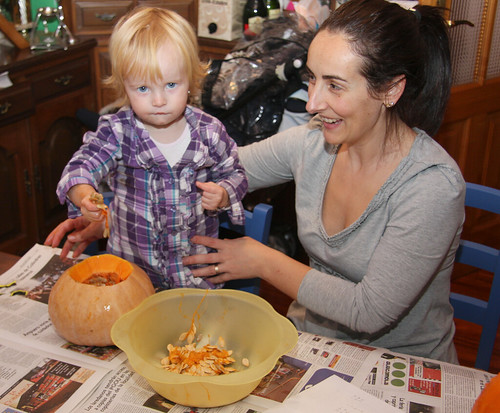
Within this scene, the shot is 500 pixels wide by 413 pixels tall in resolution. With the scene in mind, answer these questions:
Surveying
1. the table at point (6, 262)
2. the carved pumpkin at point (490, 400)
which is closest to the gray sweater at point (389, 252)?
the carved pumpkin at point (490, 400)

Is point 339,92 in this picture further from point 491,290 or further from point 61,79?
point 61,79

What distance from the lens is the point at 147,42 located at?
3.92 feet

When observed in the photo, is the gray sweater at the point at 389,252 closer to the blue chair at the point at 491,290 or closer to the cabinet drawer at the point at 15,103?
the blue chair at the point at 491,290

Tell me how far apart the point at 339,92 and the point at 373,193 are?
10.1 inches

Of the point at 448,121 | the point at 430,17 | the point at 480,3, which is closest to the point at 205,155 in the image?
the point at 430,17

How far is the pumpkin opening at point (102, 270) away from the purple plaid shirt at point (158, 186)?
0.14 metres

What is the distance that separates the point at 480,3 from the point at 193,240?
196cm

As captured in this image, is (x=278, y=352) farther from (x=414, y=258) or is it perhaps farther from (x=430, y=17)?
(x=430, y=17)

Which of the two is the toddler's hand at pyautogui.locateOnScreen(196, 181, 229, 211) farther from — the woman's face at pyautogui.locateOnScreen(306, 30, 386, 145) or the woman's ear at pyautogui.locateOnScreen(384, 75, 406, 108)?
the woman's ear at pyautogui.locateOnScreen(384, 75, 406, 108)

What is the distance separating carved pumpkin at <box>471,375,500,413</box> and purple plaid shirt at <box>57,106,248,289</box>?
0.68 m

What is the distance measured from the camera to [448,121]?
2635 mm

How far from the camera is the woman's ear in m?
1.27

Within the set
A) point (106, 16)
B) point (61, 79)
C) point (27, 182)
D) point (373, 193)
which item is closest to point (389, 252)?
point (373, 193)

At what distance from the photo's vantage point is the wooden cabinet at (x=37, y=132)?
273cm
